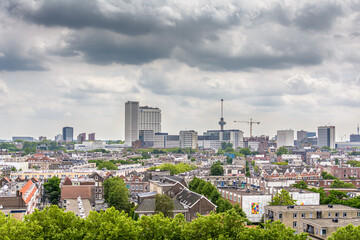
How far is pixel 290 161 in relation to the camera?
650 feet

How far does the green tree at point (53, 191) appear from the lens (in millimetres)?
87681

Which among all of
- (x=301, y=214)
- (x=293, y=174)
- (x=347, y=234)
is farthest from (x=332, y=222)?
(x=293, y=174)

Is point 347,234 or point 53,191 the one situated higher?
point 347,234

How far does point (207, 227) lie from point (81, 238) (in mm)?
10124

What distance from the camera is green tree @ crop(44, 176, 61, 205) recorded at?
87.7m

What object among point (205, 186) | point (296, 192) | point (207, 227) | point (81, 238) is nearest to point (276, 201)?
point (296, 192)

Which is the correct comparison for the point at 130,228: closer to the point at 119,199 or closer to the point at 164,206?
the point at 164,206

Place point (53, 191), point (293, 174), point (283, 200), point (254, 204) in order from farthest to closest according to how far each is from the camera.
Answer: point (293, 174)
point (53, 191)
point (254, 204)
point (283, 200)

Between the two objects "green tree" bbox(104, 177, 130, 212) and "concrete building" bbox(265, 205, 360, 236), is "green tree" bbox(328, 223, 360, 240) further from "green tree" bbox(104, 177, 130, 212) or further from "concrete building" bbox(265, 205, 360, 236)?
"green tree" bbox(104, 177, 130, 212)

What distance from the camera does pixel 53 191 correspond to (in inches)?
3563

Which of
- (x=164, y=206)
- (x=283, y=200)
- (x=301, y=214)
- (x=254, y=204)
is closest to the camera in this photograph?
(x=301, y=214)

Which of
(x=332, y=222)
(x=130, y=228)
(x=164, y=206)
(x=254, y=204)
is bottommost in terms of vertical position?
(x=254, y=204)

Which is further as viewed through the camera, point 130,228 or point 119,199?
point 119,199

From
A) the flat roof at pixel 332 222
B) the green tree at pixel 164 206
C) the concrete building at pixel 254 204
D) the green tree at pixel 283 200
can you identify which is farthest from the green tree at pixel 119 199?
the flat roof at pixel 332 222
